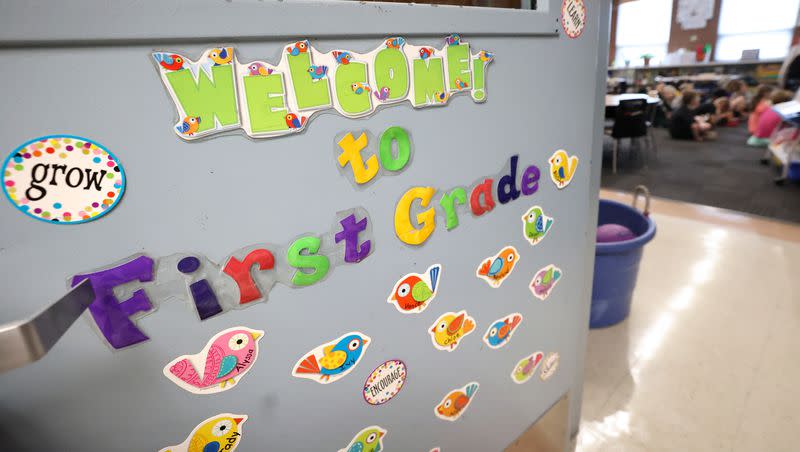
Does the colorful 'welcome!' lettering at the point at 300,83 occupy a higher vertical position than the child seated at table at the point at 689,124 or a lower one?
higher

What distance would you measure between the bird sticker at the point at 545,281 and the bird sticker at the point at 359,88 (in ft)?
2.08

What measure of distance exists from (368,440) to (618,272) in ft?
4.74

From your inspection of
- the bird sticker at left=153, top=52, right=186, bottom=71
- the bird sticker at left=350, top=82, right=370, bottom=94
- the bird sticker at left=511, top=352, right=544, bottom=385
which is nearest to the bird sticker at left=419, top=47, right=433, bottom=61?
the bird sticker at left=350, top=82, right=370, bottom=94

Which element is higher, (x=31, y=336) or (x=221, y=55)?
(x=221, y=55)

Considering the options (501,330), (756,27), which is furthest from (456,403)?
(756,27)

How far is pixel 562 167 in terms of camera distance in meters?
0.96

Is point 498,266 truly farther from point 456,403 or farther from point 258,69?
point 258,69

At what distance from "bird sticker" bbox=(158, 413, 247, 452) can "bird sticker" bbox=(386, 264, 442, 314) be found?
0.30 m

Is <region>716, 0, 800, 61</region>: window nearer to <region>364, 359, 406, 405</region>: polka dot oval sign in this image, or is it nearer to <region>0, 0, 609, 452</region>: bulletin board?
<region>0, 0, 609, 452</region>: bulletin board

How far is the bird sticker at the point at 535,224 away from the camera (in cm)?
92

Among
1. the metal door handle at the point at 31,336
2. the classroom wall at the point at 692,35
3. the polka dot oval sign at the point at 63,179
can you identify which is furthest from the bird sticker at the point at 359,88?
the classroom wall at the point at 692,35

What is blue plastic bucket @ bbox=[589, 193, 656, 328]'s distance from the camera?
1.73 meters

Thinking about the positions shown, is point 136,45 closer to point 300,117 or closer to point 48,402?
point 300,117

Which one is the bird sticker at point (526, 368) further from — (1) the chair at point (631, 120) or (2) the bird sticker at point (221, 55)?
(1) the chair at point (631, 120)
